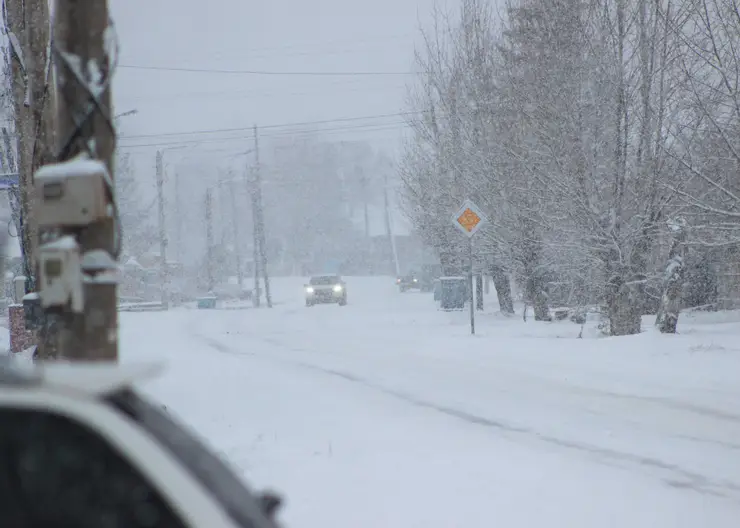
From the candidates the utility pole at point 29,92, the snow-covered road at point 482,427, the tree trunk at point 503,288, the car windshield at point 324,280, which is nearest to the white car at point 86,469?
the snow-covered road at point 482,427

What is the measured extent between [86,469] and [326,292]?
41453 mm

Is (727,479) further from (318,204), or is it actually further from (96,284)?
(318,204)

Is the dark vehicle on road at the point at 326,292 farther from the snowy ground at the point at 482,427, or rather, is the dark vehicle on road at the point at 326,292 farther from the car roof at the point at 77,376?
the car roof at the point at 77,376

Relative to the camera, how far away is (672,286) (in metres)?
16.8

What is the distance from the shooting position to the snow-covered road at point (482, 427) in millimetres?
5477

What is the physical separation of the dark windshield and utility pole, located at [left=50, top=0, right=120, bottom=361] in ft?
5.23

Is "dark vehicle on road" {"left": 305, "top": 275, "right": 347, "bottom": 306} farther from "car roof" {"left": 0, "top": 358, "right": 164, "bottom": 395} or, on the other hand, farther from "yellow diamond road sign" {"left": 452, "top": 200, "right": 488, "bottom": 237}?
"car roof" {"left": 0, "top": 358, "right": 164, "bottom": 395}

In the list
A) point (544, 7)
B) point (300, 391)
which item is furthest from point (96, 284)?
point (544, 7)

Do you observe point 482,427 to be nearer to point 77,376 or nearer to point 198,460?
point 198,460

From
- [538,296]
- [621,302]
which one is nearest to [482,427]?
[621,302]

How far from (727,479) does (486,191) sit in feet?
54.7

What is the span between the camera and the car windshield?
43.5 m

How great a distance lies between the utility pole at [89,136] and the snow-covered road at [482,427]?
91.1 inches

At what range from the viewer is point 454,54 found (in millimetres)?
25578
